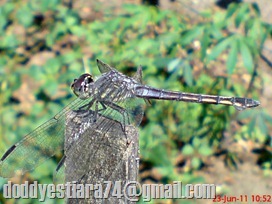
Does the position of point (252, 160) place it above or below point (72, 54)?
below

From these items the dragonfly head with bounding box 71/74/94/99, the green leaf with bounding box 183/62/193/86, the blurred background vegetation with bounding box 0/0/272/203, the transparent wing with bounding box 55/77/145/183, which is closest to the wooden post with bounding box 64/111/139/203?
the transparent wing with bounding box 55/77/145/183

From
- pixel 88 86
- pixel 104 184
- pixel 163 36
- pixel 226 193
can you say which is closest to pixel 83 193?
pixel 104 184

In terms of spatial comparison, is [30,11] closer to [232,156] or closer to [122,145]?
[232,156]

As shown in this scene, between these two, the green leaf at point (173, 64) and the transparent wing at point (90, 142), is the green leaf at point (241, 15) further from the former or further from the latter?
the transparent wing at point (90, 142)

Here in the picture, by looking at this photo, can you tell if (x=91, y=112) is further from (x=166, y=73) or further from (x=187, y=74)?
(x=166, y=73)

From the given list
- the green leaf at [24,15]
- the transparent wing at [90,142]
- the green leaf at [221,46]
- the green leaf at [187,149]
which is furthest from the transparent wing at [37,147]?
the green leaf at [24,15]

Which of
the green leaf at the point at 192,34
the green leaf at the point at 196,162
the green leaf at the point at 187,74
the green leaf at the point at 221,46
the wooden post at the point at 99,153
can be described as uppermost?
the green leaf at the point at 192,34

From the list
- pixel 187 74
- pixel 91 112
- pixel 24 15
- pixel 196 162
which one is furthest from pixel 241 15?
pixel 91 112
